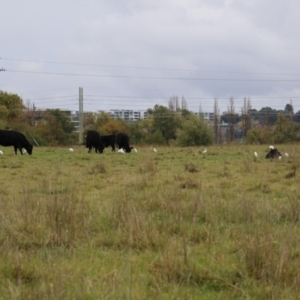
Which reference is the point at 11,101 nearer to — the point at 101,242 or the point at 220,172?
the point at 220,172

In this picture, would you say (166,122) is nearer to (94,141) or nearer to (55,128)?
(55,128)

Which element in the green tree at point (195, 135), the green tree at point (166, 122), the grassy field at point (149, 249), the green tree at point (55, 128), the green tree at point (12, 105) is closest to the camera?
the grassy field at point (149, 249)

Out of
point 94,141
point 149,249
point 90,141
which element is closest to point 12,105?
point 90,141

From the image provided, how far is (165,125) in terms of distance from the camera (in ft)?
245

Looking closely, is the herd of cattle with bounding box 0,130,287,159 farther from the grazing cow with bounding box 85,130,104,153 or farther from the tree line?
the tree line

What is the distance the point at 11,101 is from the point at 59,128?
40.6 ft

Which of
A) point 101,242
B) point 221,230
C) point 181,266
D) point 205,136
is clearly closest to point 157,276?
point 181,266

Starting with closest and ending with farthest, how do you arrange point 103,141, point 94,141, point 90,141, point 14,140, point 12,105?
point 14,140, point 94,141, point 90,141, point 103,141, point 12,105

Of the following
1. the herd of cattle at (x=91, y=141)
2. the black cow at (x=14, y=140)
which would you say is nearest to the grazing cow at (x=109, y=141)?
the herd of cattle at (x=91, y=141)

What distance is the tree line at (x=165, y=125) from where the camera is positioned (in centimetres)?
5434

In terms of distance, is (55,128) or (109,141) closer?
(109,141)

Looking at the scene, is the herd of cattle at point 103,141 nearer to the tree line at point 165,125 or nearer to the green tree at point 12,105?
the tree line at point 165,125

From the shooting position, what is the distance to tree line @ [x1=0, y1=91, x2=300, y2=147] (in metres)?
54.3

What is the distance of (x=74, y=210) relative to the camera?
23.8 feet
